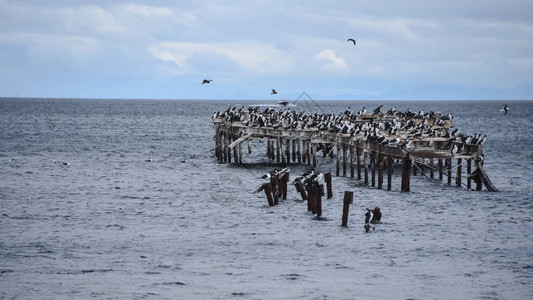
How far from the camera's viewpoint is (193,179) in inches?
1759

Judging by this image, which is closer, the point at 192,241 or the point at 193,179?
the point at 192,241

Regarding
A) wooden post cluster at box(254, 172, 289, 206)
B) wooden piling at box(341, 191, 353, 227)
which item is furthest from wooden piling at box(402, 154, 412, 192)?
wooden piling at box(341, 191, 353, 227)

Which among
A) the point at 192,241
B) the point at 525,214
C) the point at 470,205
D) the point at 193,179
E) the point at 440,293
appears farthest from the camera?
the point at 193,179

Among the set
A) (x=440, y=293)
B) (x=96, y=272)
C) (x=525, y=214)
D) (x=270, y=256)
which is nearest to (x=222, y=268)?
(x=270, y=256)

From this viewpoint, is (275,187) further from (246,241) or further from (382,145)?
(246,241)

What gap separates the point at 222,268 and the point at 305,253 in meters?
3.25

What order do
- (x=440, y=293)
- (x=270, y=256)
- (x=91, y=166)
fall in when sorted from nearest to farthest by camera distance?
1. (x=440, y=293)
2. (x=270, y=256)
3. (x=91, y=166)

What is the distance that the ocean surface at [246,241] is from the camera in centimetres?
1955

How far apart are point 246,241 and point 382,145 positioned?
547 inches

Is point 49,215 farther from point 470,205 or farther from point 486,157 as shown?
point 486,157

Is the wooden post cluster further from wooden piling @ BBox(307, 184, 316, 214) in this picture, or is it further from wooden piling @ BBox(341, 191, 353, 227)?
wooden piling @ BBox(341, 191, 353, 227)

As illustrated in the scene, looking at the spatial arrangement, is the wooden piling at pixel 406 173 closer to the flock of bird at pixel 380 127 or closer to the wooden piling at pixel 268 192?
the flock of bird at pixel 380 127

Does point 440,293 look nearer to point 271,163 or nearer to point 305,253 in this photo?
point 305,253

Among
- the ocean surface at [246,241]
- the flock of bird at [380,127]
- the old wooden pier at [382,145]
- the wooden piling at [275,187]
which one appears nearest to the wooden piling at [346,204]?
the ocean surface at [246,241]
